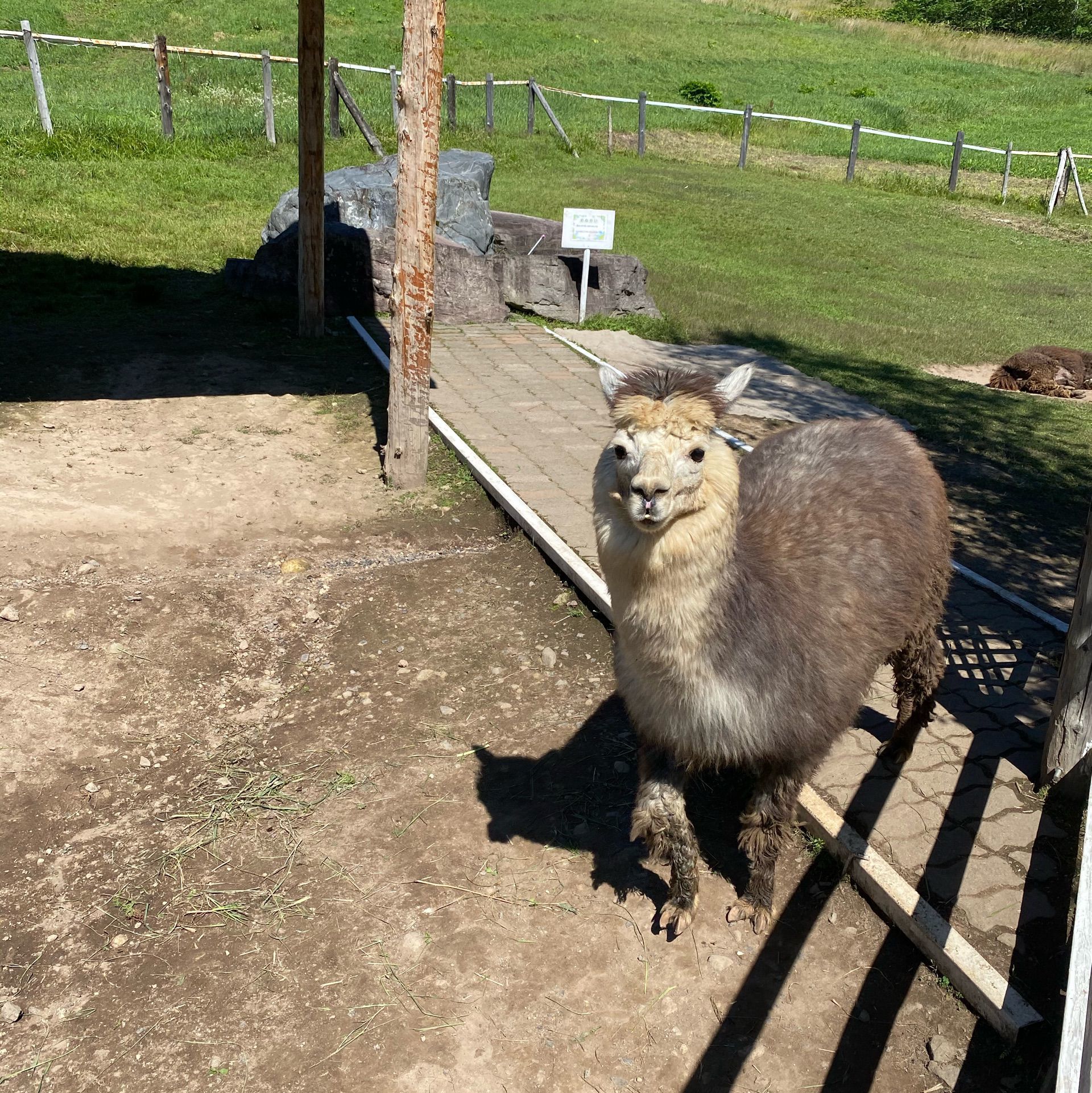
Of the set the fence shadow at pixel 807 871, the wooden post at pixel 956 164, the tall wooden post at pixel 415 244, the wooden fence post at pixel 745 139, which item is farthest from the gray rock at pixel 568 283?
the wooden post at pixel 956 164

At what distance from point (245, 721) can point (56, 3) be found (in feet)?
140

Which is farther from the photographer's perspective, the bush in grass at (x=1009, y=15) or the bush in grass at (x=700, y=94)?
the bush in grass at (x=1009, y=15)

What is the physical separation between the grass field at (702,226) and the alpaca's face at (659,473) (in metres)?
4.84

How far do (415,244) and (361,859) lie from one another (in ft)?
15.0

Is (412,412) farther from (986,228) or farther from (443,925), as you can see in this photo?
(986,228)

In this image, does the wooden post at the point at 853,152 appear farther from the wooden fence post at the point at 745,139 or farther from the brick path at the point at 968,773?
the brick path at the point at 968,773

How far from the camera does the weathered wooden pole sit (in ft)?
71.4

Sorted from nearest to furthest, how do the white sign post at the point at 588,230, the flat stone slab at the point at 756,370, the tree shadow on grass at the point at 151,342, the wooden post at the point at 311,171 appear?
the tree shadow on grass at the point at 151,342, the flat stone slab at the point at 756,370, the wooden post at the point at 311,171, the white sign post at the point at 588,230

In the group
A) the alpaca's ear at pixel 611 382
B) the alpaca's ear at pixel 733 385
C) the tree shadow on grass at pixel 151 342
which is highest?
the alpaca's ear at pixel 733 385

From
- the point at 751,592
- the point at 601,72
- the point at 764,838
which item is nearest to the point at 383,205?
the point at 751,592

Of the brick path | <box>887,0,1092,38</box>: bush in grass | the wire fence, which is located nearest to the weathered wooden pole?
the wire fence

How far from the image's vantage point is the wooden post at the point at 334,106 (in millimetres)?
21719

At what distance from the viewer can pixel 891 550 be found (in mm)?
3932

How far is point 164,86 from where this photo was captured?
20.3m
